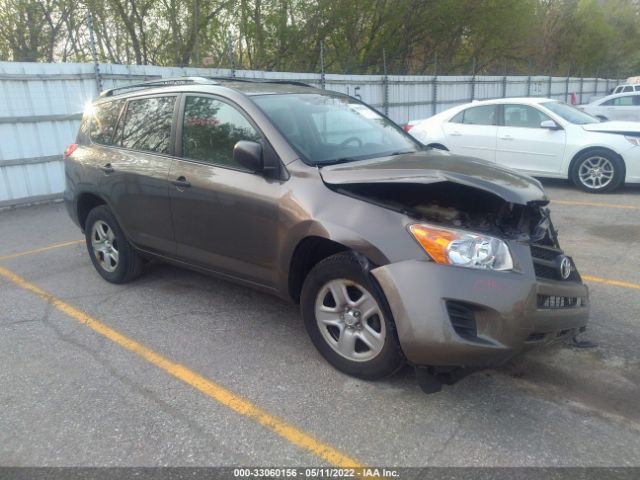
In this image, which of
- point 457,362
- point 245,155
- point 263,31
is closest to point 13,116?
point 245,155

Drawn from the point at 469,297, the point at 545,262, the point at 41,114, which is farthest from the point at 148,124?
the point at 41,114

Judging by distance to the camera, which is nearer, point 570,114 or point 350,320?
point 350,320

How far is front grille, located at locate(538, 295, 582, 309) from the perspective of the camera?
2.82m

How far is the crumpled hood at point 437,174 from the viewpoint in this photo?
118 inches

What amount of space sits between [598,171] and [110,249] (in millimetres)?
7248

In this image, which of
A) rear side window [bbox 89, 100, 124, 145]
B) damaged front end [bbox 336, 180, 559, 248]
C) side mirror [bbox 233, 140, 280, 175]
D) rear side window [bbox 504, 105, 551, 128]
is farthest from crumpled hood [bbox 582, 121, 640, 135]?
rear side window [bbox 89, 100, 124, 145]

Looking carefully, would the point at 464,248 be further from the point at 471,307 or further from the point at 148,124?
the point at 148,124

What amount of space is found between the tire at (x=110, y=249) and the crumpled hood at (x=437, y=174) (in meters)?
2.35

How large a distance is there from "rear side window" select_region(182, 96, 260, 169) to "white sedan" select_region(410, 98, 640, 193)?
6459mm

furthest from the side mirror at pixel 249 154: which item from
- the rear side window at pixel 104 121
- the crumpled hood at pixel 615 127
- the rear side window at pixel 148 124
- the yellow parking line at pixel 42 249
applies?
the crumpled hood at pixel 615 127

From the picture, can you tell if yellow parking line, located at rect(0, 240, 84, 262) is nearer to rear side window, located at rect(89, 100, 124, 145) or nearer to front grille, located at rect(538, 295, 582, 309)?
rear side window, located at rect(89, 100, 124, 145)

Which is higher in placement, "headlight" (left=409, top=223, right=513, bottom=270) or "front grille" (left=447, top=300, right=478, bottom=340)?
"headlight" (left=409, top=223, right=513, bottom=270)

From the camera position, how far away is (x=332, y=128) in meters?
4.06

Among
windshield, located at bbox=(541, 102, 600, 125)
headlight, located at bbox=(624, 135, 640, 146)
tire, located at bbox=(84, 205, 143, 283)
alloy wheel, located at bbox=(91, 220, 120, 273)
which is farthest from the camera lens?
windshield, located at bbox=(541, 102, 600, 125)
